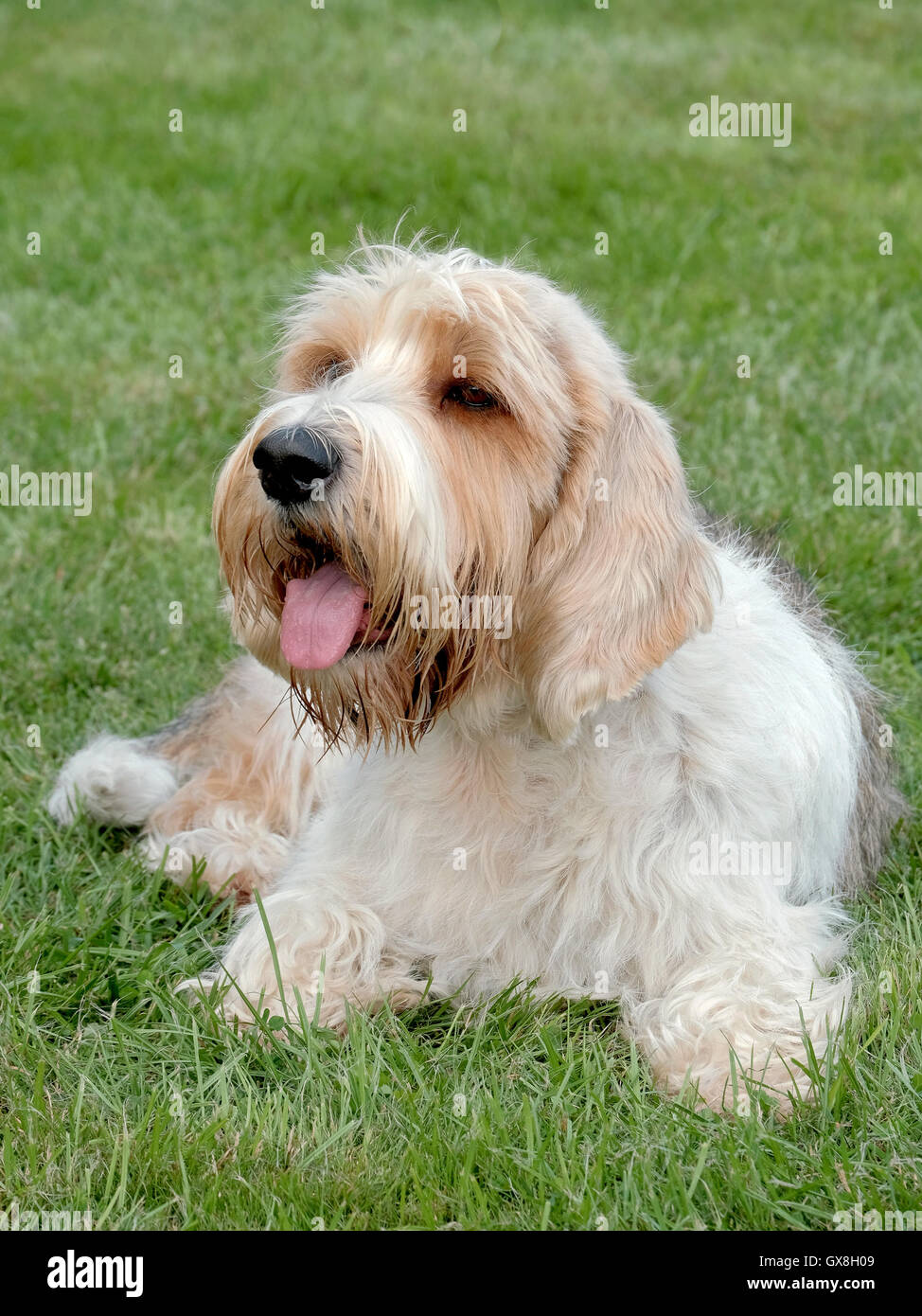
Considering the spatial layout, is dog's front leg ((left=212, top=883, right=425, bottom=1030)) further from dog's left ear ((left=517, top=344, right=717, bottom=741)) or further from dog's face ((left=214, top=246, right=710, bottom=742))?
dog's left ear ((left=517, top=344, right=717, bottom=741))

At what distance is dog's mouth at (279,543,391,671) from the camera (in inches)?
136

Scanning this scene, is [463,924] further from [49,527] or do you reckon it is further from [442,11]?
[442,11]

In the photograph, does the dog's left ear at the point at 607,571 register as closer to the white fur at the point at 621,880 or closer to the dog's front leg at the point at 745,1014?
the white fur at the point at 621,880

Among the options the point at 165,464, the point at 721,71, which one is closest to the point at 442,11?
the point at 721,71

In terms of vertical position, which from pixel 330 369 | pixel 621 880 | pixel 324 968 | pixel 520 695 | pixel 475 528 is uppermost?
pixel 330 369

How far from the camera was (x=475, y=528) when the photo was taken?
3.40 meters

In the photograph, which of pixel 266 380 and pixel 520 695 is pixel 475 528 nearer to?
pixel 520 695

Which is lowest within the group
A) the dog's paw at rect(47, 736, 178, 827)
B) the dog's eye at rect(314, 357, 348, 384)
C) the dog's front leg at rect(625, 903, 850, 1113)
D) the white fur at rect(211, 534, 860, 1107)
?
the dog's front leg at rect(625, 903, 850, 1113)

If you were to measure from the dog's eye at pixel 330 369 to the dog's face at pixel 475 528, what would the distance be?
0.11m

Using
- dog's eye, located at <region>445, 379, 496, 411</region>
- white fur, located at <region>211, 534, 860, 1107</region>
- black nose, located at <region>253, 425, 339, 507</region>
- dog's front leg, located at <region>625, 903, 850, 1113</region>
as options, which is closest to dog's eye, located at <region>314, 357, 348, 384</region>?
dog's eye, located at <region>445, 379, 496, 411</region>

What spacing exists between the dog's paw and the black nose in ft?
5.98

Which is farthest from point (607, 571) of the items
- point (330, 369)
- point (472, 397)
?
point (330, 369)

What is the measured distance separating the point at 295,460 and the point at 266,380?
3201 mm
